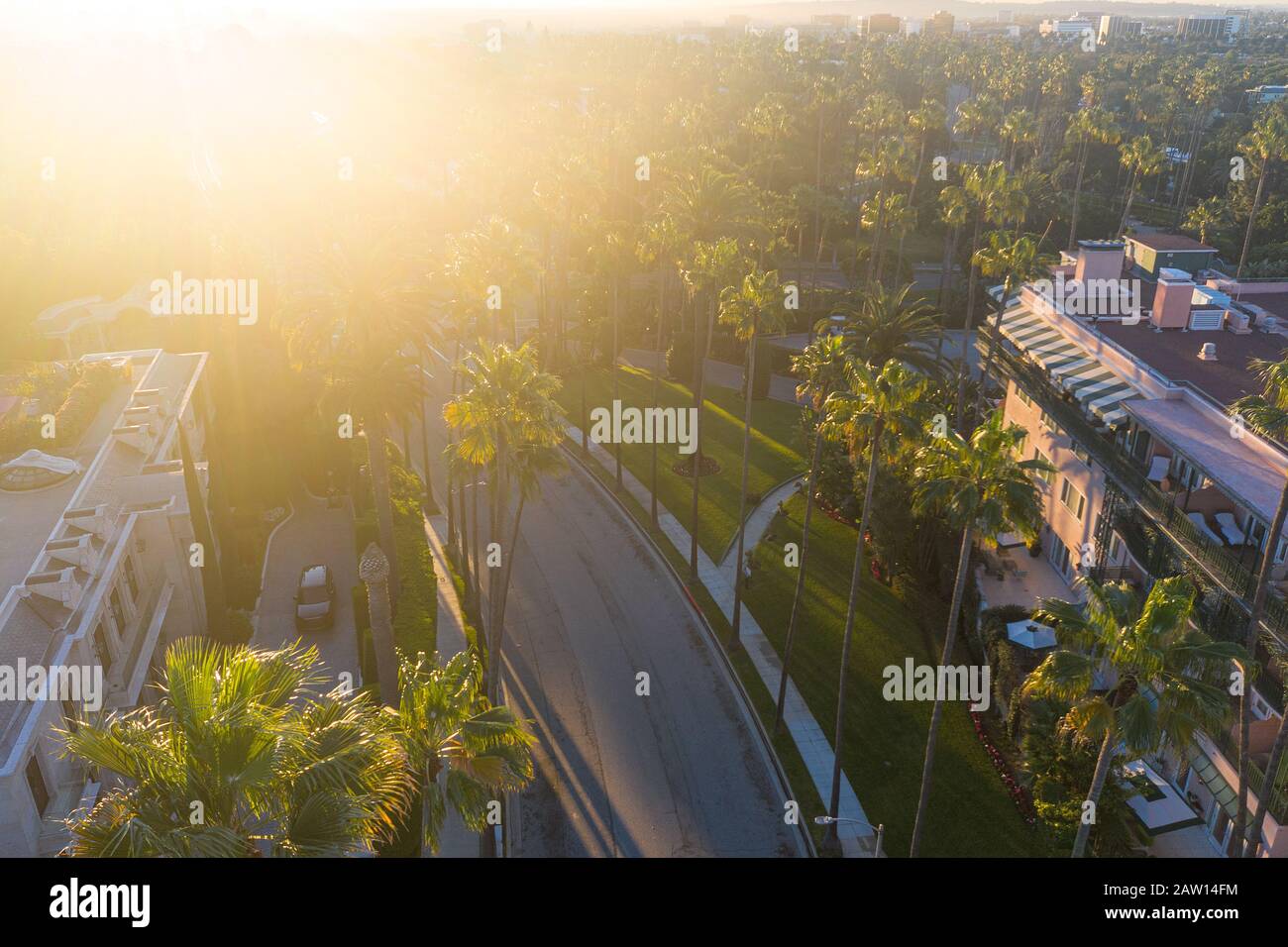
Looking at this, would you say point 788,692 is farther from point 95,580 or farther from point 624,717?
point 95,580

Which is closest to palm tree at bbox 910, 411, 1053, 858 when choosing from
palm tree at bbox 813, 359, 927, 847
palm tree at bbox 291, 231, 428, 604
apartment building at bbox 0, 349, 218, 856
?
palm tree at bbox 813, 359, 927, 847

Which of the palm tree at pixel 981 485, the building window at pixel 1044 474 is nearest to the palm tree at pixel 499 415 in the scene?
the palm tree at pixel 981 485

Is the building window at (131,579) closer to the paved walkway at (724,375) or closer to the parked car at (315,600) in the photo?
the parked car at (315,600)

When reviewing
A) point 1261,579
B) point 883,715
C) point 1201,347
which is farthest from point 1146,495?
point 1201,347

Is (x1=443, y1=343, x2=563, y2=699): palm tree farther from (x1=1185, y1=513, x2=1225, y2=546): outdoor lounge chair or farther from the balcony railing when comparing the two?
(x1=1185, y1=513, x2=1225, y2=546): outdoor lounge chair

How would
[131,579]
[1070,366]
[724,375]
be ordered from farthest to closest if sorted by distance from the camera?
[724,375], [1070,366], [131,579]
